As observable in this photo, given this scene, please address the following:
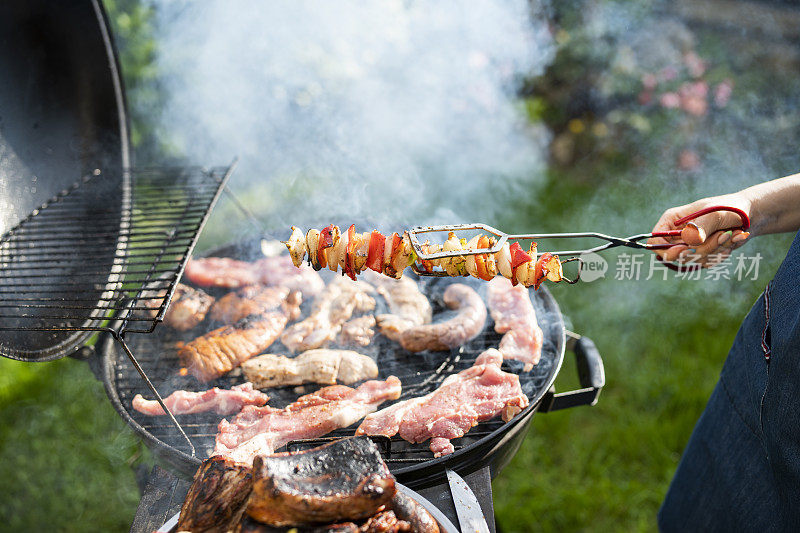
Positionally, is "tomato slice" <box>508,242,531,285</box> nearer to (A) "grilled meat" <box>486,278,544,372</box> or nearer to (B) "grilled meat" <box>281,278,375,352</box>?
(A) "grilled meat" <box>486,278,544,372</box>

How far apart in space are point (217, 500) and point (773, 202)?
2.79 m

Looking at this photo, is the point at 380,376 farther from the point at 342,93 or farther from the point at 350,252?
the point at 342,93

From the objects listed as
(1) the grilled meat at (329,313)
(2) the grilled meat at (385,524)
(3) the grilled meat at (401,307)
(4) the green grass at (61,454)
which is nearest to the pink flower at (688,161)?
(3) the grilled meat at (401,307)

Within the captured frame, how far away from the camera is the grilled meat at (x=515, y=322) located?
117 inches

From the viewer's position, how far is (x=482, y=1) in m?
6.25

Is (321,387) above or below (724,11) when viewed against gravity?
below

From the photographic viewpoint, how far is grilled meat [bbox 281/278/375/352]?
10.5 feet

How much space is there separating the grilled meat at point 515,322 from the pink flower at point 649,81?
16.1 ft

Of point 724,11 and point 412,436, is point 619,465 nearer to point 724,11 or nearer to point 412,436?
point 412,436

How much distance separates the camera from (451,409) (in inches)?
103

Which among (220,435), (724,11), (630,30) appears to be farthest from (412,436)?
(724,11)

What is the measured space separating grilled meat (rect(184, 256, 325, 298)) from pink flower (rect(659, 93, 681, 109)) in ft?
18.0

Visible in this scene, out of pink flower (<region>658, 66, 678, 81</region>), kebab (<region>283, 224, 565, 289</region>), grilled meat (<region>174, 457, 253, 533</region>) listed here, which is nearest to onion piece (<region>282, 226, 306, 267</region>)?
kebab (<region>283, 224, 565, 289</region>)

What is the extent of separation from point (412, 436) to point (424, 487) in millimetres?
292
